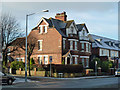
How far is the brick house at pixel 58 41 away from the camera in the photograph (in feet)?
156

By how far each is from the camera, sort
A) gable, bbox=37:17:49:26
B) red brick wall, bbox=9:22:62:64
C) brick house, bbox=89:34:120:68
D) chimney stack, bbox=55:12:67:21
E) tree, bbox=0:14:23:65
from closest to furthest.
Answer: tree, bbox=0:14:23:65 → red brick wall, bbox=9:22:62:64 → gable, bbox=37:17:49:26 → chimney stack, bbox=55:12:67:21 → brick house, bbox=89:34:120:68

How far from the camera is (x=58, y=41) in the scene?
47.6 meters

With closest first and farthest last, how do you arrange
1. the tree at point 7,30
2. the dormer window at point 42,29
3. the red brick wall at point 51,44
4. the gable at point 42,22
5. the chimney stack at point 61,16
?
1. the tree at point 7,30
2. the red brick wall at point 51,44
3. the gable at point 42,22
4. the dormer window at point 42,29
5. the chimney stack at point 61,16

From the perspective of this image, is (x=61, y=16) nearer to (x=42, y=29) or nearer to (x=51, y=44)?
(x=42, y=29)

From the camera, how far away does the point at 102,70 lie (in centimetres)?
A: 5094

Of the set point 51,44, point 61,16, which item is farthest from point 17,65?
point 61,16

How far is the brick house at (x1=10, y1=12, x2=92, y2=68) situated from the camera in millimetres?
47569

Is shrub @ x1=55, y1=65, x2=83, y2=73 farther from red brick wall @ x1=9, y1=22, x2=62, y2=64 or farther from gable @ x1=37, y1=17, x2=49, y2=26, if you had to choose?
gable @ x1=37, y1=17, x2=49, y2=26

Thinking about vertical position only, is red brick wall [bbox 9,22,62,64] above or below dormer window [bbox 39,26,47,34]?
below

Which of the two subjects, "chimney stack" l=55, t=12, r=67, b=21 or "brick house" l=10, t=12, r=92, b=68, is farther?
"chimney stack" l=55, t=12, r=67, b=21

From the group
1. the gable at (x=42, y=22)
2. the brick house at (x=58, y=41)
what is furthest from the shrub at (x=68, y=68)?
the gable at (x=42, y=22)

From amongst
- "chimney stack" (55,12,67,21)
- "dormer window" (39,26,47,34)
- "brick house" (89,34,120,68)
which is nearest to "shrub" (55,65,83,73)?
"dormer window" (39,26,47,34)

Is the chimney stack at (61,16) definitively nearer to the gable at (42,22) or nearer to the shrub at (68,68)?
the gable at (42,22)

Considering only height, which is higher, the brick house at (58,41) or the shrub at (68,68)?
the brick house at (58,41)
